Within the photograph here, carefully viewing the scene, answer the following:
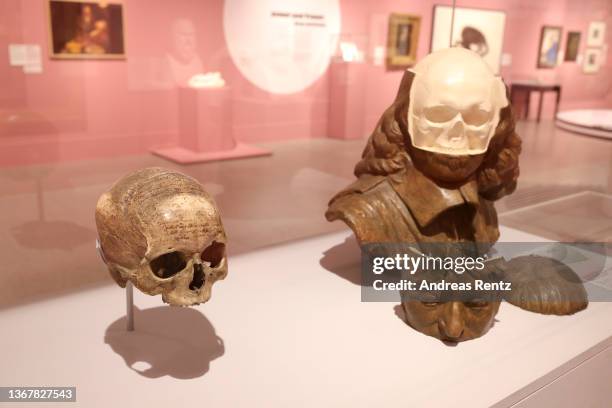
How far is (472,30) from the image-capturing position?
3416 millimetres

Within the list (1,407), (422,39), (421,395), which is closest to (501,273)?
(421,395)

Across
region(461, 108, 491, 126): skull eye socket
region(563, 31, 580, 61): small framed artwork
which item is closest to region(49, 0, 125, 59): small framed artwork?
region(461, 108, 491, 126): skull eye socket

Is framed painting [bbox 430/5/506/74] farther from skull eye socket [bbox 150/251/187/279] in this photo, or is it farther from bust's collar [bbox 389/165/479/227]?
skull eye socket [bbox 150/251/187/279]

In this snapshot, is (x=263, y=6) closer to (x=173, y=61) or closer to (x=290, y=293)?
(x=173, y=61)

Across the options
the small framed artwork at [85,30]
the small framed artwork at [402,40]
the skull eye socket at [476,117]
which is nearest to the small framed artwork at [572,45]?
the small framed artwork at [402,40]

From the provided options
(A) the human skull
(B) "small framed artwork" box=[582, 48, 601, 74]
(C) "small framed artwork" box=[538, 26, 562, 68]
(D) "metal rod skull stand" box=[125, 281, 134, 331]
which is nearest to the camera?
(A) the human skull

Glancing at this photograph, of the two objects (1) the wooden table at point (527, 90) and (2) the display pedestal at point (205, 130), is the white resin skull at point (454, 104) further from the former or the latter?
(1) the wooden table at point (527, 90)

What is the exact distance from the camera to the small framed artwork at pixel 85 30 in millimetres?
2223

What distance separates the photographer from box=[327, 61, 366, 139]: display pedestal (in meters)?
3.16

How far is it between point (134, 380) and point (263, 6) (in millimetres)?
1834

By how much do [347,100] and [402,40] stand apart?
51 cm

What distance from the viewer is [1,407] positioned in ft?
4.80

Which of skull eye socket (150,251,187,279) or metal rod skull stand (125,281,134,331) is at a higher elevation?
skull eye socket (150,251,187,279)

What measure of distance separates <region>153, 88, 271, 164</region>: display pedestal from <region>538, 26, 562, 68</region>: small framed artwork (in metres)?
2.02
